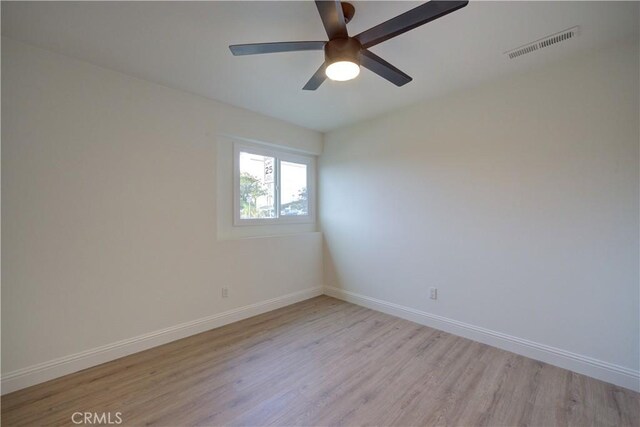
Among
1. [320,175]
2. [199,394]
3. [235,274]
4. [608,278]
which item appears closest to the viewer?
[199,394]

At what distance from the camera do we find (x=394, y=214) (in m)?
3.35

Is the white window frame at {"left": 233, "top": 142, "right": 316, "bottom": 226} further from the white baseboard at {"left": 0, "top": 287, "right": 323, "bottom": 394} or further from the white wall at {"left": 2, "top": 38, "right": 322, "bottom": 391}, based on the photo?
the white baseboard at {"left": 0, "top": 287, "right": 323, "bottom": 394}

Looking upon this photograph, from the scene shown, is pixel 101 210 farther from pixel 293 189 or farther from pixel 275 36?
pixel 293 189

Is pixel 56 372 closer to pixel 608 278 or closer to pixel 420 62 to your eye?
pixel 420 62

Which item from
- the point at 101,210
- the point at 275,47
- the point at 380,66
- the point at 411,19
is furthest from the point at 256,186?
the point at 411,19

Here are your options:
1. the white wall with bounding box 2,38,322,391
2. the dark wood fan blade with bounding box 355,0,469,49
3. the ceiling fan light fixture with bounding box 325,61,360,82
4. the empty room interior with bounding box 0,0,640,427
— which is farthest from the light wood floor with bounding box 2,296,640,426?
the dark wood fan blade with bounding box 355,0,469,49

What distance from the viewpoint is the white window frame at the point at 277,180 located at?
10.9 feet

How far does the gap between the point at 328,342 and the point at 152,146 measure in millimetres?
2460

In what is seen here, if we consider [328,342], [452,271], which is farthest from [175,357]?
[452,271]

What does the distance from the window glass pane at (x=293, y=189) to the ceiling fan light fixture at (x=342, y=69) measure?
221cm

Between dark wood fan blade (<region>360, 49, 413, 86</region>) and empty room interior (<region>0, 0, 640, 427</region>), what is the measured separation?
0.11 feet

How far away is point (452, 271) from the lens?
2893mm

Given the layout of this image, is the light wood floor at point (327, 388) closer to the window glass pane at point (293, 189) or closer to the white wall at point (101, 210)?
the white wall at point (101, 210)

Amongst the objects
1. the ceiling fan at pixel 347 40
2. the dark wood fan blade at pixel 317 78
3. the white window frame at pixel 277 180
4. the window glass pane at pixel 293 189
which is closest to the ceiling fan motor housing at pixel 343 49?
the ceiling fan at pixel 347 40
